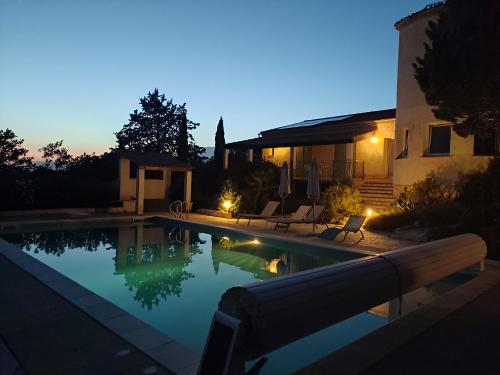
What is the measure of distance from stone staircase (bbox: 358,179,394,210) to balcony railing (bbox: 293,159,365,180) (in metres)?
1.50

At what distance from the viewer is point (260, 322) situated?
285 centimetres

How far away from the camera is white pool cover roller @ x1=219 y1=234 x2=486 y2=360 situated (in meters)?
2.87

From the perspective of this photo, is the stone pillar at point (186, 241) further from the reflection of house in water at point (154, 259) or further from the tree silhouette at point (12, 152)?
the tree silhouette at point (12, 152)

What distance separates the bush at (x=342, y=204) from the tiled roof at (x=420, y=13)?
7741 mm

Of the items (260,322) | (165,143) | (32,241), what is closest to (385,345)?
(260,322)

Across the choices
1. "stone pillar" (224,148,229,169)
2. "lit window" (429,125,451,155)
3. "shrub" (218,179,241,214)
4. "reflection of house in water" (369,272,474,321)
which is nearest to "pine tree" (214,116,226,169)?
→ "stone pillar" (224,148,229,169)

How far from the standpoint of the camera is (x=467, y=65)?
28.2 feet

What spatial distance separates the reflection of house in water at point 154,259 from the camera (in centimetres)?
768

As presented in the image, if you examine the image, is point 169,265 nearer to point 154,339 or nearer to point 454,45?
point 154,339

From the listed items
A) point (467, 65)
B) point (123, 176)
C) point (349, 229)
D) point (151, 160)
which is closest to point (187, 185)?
point (151, 160)

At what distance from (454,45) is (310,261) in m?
6.42

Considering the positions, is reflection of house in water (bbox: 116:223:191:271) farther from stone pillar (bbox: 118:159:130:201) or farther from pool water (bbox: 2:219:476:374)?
stone pillar (bbox: 118:159:130:201)

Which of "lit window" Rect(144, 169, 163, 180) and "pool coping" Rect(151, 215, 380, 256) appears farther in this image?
"lit window" Rect(144, 169, 163, 180)

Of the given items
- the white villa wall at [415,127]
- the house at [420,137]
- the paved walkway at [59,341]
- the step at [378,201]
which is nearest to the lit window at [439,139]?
the house at [420,137]
